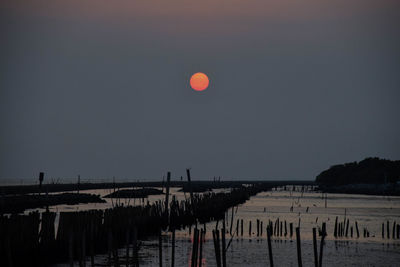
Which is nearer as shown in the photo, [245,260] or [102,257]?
[102,257]

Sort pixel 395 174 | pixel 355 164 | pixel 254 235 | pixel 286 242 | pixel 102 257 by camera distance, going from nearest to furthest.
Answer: pixel 102 257 → pixel 286 242 → pixel 254 235 → pixel 395 174 → pixel 355 164

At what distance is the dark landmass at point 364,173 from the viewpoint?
15116 cm

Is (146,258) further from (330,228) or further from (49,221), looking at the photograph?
(330,228)

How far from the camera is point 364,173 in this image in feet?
542

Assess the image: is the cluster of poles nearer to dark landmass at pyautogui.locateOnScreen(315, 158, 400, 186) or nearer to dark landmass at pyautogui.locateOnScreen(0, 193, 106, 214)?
dark landmass at pyautogui.locateOnScreen(0, 193, 106, 214)

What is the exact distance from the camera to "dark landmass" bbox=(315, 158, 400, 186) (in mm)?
151163

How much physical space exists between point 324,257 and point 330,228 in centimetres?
1616

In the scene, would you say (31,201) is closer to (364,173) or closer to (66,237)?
(66,237)

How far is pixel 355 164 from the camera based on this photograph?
593 ft

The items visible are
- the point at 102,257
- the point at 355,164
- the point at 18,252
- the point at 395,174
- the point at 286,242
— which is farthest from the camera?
the point at 355,164

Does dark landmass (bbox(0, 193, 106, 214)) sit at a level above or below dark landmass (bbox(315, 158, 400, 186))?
below

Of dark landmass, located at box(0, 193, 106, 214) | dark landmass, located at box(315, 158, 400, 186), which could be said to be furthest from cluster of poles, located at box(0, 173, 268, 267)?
dark landmass, located at box(315, 158, 400, 186)

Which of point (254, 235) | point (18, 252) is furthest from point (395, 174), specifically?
point (18, 252)

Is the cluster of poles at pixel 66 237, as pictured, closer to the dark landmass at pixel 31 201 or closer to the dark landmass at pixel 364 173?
the dark landmass at pixel 31 201
